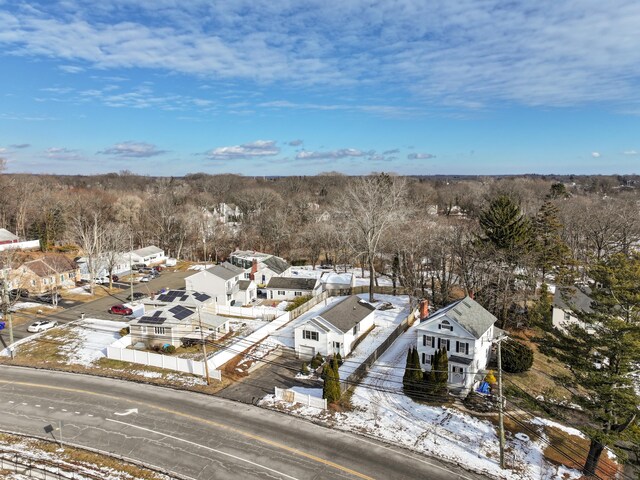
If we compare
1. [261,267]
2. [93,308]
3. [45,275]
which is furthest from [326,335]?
[45,275]

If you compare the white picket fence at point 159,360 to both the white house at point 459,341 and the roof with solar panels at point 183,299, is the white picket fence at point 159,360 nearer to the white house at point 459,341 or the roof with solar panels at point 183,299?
the roof with solar panels at point 183,299

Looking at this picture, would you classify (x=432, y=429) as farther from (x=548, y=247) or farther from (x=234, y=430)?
(x=548, y=247)

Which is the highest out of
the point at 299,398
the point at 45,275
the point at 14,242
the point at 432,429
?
the point at 14,242

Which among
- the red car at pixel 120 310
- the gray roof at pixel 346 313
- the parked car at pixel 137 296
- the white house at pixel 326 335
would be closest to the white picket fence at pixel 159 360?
the white house at pixel 326 335

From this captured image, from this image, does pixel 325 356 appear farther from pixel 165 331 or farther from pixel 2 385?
pixel 2 385

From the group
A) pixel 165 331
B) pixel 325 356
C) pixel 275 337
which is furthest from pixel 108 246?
pixel 325 356

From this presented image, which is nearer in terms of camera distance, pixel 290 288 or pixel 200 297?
pixel 200 297
